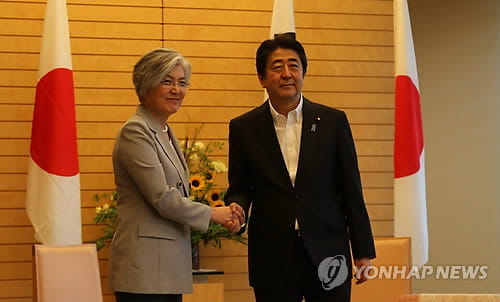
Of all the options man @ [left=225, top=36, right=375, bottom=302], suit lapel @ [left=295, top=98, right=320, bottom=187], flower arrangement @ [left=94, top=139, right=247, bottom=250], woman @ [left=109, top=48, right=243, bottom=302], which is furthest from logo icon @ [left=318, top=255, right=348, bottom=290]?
flower arrangement @ [left=94, top=139, right=247, bottom=250]

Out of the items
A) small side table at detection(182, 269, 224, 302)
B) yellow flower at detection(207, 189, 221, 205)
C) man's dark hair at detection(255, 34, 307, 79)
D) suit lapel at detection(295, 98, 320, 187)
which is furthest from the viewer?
yellow flower at detection(207, 189, 221, 205)

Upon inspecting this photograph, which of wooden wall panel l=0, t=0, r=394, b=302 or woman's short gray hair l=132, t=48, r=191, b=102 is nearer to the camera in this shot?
woman's short gray hair l=132, t=48, r=191, b=102

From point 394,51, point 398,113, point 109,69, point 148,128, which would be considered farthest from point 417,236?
point 148,128

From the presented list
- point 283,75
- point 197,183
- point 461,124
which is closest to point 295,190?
point 283,75

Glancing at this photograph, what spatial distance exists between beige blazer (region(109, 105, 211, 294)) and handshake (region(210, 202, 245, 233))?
0.41ft

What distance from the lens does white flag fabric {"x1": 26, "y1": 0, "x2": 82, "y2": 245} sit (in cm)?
496

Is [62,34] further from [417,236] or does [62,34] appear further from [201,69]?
[417,236]

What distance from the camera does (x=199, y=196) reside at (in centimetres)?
508

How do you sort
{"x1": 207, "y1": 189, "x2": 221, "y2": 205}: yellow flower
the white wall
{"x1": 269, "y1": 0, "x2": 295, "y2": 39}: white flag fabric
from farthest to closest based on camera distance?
the white wall → {"x1": 269, "y1": 0, "x2": 295, "y2": 39}: white flag fabric → {"x1": 207, "y1": 189, "x2": 221, "y2": 205}: yellow flower

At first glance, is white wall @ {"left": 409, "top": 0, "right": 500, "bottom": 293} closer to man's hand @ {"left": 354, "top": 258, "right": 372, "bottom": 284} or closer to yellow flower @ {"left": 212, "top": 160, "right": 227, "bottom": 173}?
yellow flower @ {"left": 212, "top": 160, "right": 227, "bottom": 173}

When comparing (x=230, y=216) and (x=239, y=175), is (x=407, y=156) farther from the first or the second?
(x=230, y=216)

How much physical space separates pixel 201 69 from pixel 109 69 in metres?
0.60

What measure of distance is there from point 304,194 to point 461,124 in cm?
405

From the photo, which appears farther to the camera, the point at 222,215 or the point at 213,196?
the point at 213,196
